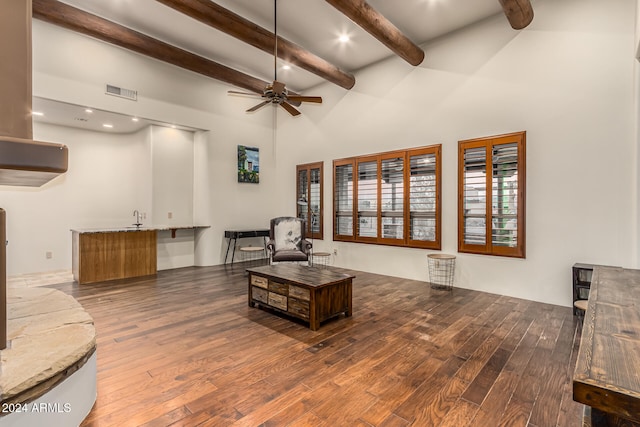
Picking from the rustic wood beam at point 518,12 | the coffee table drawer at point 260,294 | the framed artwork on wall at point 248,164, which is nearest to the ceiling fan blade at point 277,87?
the coffee table drawer at point 260,294

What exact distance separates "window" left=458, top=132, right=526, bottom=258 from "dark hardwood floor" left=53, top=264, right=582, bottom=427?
87cm

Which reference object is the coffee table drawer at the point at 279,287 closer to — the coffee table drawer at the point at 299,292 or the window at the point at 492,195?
the coffee table drawer at the point at 299,292

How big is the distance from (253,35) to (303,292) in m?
3.82

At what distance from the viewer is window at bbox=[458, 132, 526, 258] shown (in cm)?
431

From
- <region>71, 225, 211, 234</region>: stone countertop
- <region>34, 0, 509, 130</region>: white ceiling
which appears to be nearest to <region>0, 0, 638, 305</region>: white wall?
<region>34, 0, 509, 130</region>: white ceiling

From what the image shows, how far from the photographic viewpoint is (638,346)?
1105 millimetres

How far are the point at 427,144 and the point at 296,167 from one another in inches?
126

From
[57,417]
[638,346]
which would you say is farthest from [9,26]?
[638,346]

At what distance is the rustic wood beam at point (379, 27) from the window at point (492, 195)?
1.68m

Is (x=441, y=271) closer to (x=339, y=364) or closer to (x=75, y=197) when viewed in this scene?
(x=339, y=364)

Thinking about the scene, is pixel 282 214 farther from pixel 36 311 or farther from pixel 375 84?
pixel 36 311

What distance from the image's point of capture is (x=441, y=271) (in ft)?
16.6

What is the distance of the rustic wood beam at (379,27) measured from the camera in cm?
393

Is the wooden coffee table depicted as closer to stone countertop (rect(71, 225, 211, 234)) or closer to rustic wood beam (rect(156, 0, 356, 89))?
stone countertop (rect(71, 225, 211, 234))
